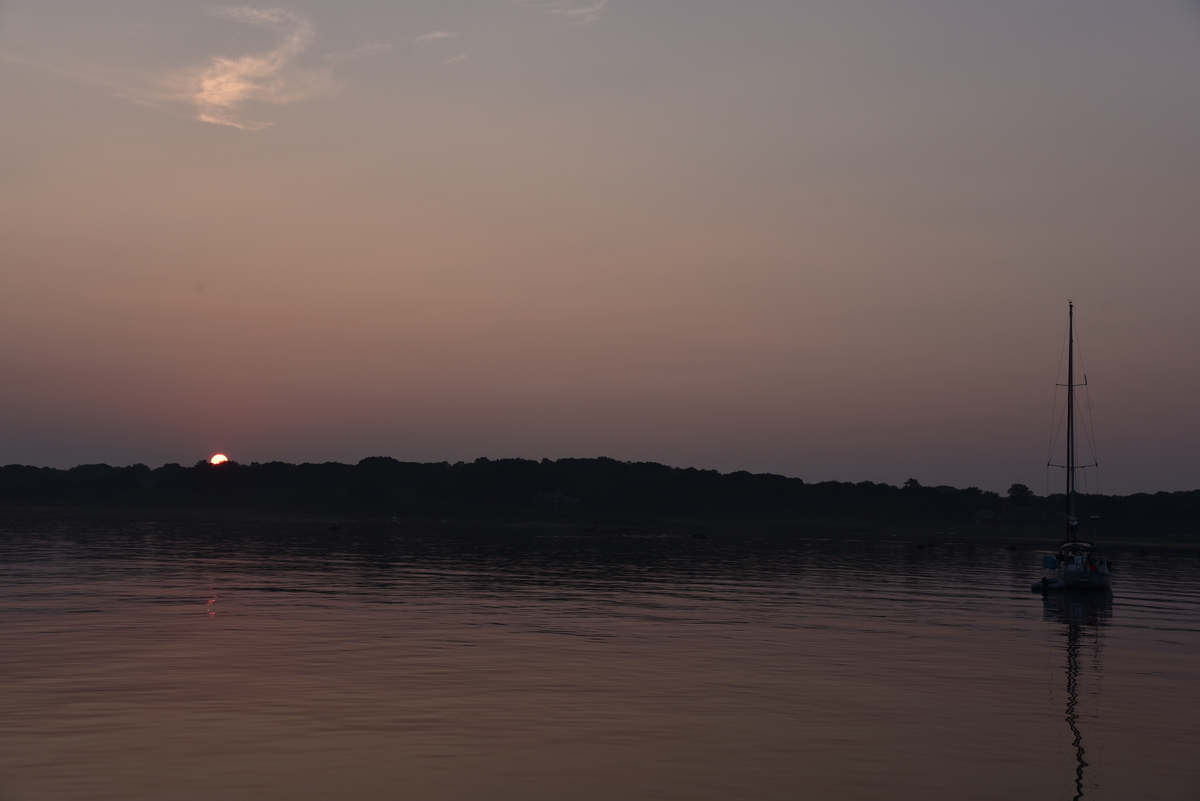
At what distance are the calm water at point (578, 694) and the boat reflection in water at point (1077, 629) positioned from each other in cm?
19

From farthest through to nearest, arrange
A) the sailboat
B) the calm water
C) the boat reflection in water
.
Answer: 1. the sailboat
2. the boat reflection in water
3. the calm water

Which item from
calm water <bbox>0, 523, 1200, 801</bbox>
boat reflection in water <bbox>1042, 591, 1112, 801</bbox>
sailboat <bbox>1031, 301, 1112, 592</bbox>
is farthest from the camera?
sailboat <bbox>1031, 301, 1112, 592</bbox>

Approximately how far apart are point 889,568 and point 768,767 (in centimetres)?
8670

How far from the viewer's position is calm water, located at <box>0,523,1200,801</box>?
22359 millimetres

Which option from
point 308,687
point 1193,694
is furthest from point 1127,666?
point 308,687

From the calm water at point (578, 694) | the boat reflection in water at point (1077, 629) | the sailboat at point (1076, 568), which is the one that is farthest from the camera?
the sailboat at point (1076, 568)

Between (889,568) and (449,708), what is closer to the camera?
(449,708)

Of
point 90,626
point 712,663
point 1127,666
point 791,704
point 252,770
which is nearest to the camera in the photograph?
point 252,770

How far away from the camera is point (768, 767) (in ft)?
77.5

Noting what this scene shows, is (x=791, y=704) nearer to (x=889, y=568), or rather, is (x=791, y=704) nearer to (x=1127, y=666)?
(x=1127, y=666)

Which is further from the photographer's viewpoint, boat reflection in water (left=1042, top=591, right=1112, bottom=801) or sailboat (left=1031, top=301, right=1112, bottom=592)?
sailboat (left=1031, top=301, right=1112, bottom=592)

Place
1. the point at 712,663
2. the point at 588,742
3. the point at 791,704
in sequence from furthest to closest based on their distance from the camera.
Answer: the point at 712,663
the point at 791,704
the point at 588,742

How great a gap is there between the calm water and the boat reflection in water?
0.63ft

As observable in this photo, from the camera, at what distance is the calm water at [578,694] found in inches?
880
